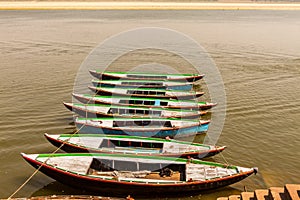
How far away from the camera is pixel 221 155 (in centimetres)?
1931

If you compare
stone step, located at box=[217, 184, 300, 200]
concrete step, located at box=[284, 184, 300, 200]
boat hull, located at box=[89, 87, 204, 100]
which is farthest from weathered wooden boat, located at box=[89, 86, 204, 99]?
concrete step, located at box=[284, 184, 300, 200]

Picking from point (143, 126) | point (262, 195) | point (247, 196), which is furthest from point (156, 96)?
point (262, 195)

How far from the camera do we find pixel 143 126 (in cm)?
2116

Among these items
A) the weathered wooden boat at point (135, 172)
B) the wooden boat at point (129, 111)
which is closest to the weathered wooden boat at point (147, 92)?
the wooden boat at point (129, 111)

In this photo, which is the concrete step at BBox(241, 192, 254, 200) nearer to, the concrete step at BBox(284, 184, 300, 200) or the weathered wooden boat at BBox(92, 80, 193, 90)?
the concrete step at BBox(284, 184, 300, 200)

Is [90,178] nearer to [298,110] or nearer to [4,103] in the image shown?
[4,103]

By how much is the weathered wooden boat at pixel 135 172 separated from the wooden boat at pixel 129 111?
21.7 feet

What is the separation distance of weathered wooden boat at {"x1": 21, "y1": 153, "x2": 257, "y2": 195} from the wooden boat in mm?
6612

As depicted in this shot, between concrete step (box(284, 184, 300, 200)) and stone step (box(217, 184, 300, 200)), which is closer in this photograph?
concrete step (box(284, 184, 300, 200))

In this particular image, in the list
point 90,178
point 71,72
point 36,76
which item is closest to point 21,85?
point 36,76

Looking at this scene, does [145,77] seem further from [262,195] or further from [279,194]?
[279,194]

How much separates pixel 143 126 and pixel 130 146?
285cm

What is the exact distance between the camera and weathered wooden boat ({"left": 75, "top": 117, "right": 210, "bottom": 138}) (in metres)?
20.2

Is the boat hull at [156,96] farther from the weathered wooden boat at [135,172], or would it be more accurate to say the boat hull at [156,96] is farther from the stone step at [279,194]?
the stone step at [279,194]
